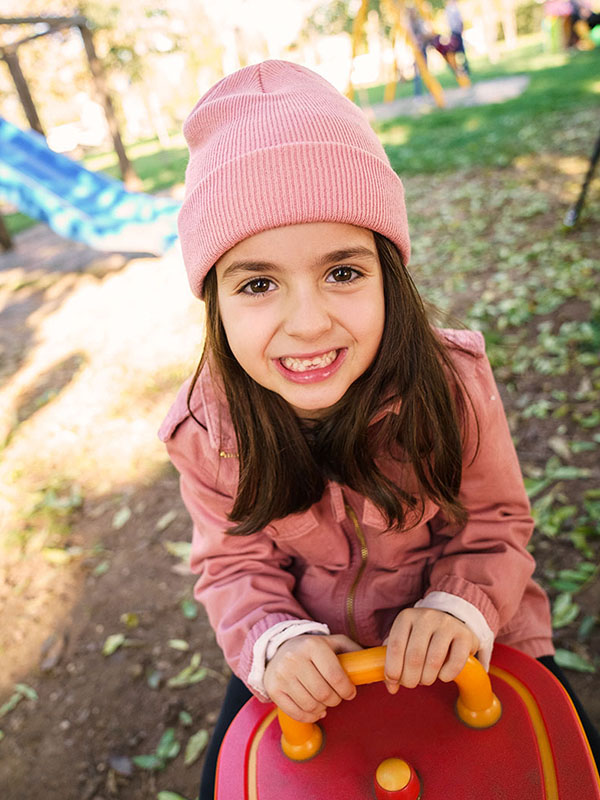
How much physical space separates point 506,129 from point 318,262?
8.73 meters

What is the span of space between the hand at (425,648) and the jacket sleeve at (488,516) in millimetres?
122

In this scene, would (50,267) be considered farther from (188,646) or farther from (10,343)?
(188,646)

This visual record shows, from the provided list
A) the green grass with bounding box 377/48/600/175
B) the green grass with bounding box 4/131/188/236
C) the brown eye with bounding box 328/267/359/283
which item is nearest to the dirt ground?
the brown eye with bounding box 328/267/359/283

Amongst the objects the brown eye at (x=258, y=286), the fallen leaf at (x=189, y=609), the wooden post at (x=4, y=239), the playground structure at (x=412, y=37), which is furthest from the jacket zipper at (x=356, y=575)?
the wooden post at (x=4, y=239)

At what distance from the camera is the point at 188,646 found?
248 centimetres

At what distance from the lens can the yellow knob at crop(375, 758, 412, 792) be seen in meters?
0.99

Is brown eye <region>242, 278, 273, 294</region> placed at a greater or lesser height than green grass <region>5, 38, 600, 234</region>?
greater

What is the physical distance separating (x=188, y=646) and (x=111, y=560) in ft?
2.32

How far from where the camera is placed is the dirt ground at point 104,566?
2.17m

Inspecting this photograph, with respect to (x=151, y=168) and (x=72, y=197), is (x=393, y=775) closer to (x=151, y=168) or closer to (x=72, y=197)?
(x=72, y=197)

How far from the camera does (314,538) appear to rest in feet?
4.89

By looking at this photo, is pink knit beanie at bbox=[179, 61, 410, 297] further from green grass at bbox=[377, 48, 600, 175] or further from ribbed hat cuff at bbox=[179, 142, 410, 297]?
green grass at bbox=[377, 48, 600, 175]

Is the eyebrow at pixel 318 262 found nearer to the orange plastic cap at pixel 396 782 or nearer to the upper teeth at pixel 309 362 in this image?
the upper teeth at pixel 309 362

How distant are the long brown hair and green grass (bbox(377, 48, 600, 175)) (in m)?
6.43
